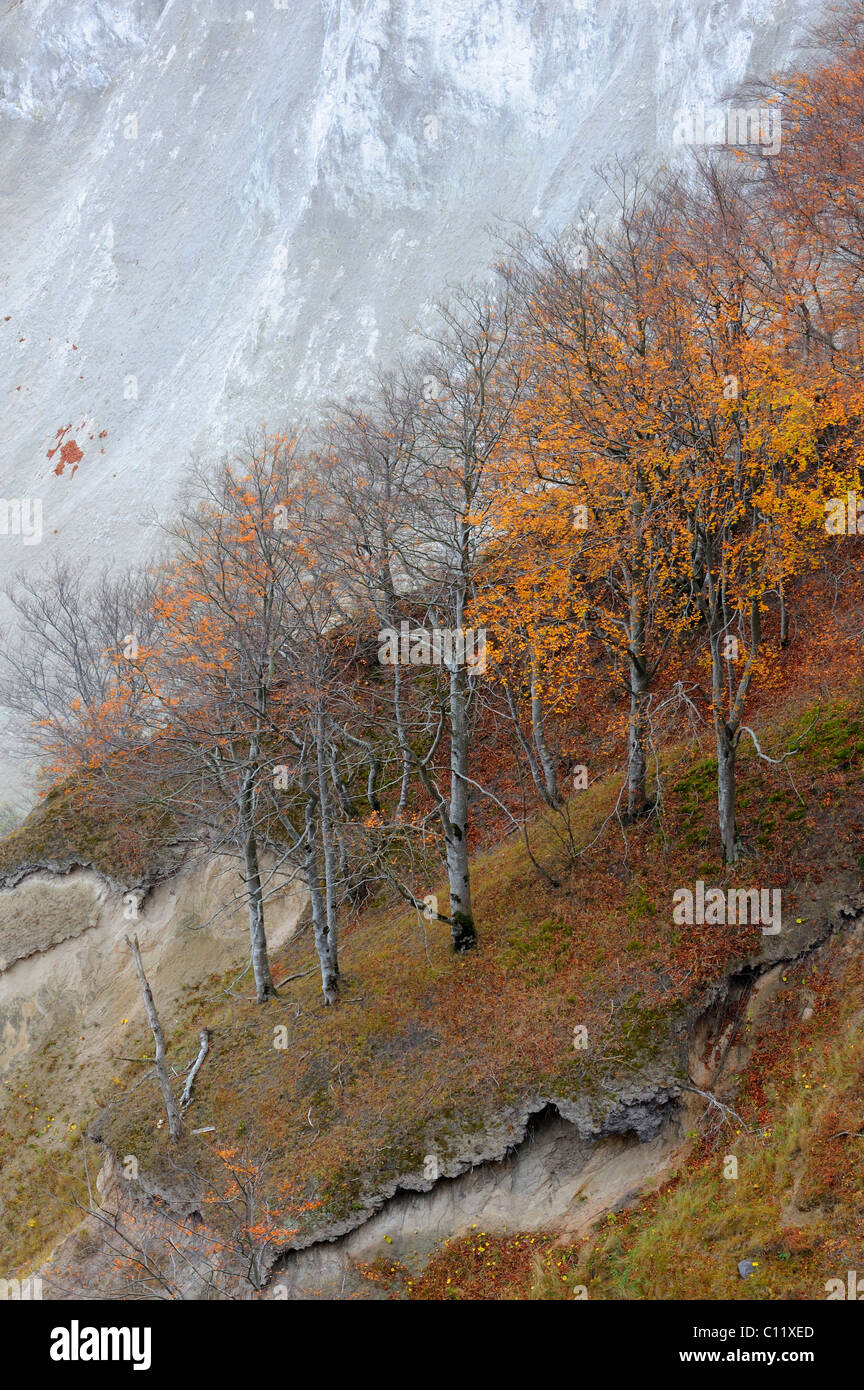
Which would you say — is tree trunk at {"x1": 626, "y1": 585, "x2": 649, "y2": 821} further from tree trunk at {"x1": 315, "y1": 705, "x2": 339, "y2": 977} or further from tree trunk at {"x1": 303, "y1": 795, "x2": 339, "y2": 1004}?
tree trunk at {"x1": 303, "y1": 795, "x2": 339, "y2": 1004}

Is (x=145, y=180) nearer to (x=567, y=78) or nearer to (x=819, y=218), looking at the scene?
(x=567, y=78)

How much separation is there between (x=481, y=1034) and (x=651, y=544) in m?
8.99

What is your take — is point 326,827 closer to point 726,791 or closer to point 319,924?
point 319,924

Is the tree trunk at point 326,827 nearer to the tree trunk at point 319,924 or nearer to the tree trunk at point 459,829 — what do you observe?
the tree trunk at point 319,924


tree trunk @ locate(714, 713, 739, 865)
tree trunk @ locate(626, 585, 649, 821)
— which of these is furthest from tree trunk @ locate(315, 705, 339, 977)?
tree trunk @ locate(714, 713, 739, 865)

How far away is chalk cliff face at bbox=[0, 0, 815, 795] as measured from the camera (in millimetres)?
43000

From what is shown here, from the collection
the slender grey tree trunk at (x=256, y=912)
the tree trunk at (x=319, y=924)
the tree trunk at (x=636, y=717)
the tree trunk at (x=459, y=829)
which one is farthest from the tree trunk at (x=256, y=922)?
the tree trunk at (x=636, y=717)

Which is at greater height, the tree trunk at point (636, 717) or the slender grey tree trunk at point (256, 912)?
the tree trunk at point (636, 717)

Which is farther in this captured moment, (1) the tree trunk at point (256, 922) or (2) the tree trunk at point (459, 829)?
(1) the tree trunk at point (256, 922)

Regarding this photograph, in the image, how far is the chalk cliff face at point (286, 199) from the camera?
141ft

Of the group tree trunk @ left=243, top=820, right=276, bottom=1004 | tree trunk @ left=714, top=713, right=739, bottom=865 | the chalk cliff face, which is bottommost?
tree trunk @ left=243, top=820, right=276, bottom=1004

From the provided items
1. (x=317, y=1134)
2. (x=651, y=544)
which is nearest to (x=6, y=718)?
(x=317, y=1134)

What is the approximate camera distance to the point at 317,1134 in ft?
49.5

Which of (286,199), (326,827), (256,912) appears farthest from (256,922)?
(286,199)
